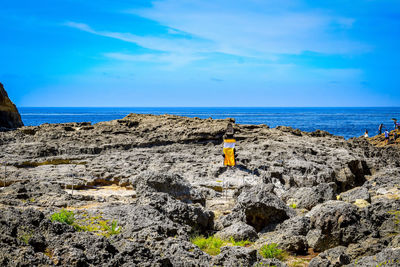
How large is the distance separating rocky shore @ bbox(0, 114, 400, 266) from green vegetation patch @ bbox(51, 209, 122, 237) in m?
0.05

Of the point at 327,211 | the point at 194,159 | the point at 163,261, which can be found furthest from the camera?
the point at 194,159

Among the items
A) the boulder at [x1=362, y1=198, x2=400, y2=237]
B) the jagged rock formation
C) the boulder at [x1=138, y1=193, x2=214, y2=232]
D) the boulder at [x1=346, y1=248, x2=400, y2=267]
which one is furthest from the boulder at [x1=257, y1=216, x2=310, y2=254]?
the jagged rock formation

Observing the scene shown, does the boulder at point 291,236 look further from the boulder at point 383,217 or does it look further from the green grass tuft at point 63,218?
the green grass tuft at point 63,218

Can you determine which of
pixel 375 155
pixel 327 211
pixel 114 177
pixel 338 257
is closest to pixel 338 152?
pixel 375 155

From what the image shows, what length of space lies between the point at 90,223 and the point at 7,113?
70.4 feet

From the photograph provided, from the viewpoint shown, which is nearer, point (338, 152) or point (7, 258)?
point (7, 258)

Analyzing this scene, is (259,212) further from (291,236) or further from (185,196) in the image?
(185,196)

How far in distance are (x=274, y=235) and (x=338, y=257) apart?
2.51m

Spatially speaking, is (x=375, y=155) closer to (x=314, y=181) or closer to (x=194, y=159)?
(x=314, y=181)

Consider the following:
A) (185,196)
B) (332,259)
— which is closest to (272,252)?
(332,259)

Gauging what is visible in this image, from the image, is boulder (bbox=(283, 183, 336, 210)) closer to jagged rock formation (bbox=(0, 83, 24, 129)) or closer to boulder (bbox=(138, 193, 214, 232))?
boulder (bbox=(138, 193, 214, 232))

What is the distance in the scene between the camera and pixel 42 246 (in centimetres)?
551

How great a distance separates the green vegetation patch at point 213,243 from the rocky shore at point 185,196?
17cm

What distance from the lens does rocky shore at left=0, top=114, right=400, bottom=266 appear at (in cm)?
586
